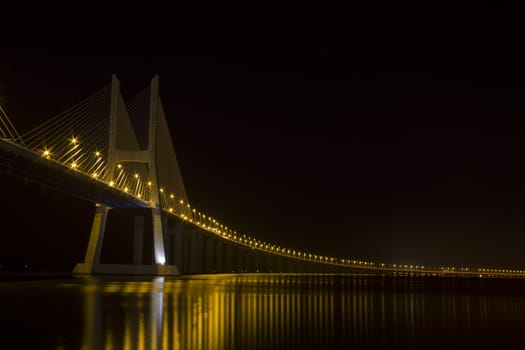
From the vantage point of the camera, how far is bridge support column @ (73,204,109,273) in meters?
43.3

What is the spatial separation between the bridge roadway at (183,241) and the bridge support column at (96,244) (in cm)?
86

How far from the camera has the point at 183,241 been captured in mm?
58375

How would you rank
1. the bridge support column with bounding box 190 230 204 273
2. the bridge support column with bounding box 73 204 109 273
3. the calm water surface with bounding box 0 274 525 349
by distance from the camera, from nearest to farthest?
the calm water surface with bounding box 0 274 525 349, the bridge support column with bounding box 73 204 109 273, the bridge support column with bounding box 190 230 204 273

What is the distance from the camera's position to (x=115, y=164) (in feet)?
141

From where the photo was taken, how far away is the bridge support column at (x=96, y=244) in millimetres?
43338

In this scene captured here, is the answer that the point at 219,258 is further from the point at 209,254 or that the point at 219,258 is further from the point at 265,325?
the point at 265,325

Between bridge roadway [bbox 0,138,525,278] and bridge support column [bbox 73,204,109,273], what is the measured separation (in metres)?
0.86

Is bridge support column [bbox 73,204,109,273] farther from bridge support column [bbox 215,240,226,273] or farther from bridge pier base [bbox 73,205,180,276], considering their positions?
bridge support column [bbox 215,240,226,273]

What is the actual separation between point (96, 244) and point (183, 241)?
50.4ft

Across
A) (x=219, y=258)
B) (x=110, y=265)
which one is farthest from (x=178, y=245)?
(x=219, y=258)

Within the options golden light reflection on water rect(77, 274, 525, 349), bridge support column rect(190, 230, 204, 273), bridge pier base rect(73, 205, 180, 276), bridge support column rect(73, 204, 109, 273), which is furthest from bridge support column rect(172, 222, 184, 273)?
golden light reflection on water rect(77, 274, 525, 349)

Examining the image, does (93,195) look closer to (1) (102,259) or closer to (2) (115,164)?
(2) (115,164)

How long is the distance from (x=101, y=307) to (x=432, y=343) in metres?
8.14

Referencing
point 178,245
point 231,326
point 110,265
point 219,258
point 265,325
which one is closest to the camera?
point 231,326
